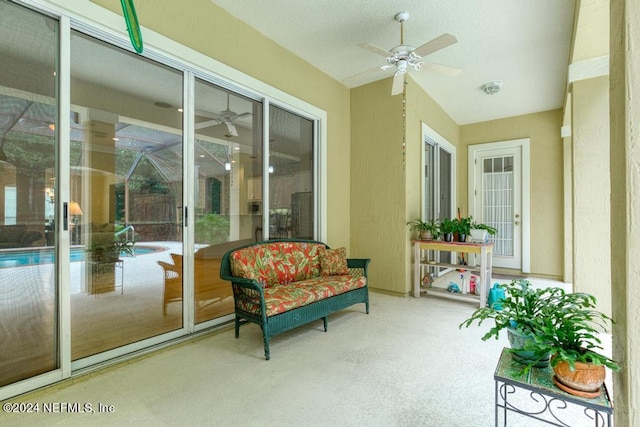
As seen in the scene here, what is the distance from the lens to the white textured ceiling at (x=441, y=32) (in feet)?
9.41

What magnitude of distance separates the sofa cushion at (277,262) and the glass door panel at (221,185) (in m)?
0.30

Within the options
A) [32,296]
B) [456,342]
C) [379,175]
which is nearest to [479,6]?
[379,175]

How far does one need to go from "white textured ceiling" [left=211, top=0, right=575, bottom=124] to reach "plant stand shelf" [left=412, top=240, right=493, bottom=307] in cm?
234

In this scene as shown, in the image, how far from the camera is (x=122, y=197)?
2377 mm

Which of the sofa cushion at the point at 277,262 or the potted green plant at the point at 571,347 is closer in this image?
the potted green plant at the point at 571,347

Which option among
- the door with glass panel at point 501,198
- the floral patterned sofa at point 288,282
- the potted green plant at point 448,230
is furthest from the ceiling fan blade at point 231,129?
the door with glass panel at point 501,198

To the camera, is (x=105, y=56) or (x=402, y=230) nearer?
(x=105, y=56)

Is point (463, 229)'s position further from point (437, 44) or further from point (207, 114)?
point (207, 114)

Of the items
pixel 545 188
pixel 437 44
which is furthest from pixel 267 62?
pixel 545 188

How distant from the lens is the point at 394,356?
2436 millimetres

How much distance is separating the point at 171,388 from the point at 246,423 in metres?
0.65

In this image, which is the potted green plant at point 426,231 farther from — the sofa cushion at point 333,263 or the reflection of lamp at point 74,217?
the reflection of lamp at point 74,217

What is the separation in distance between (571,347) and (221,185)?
2.83 m

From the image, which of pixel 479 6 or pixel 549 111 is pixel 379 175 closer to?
pixel 479 6
